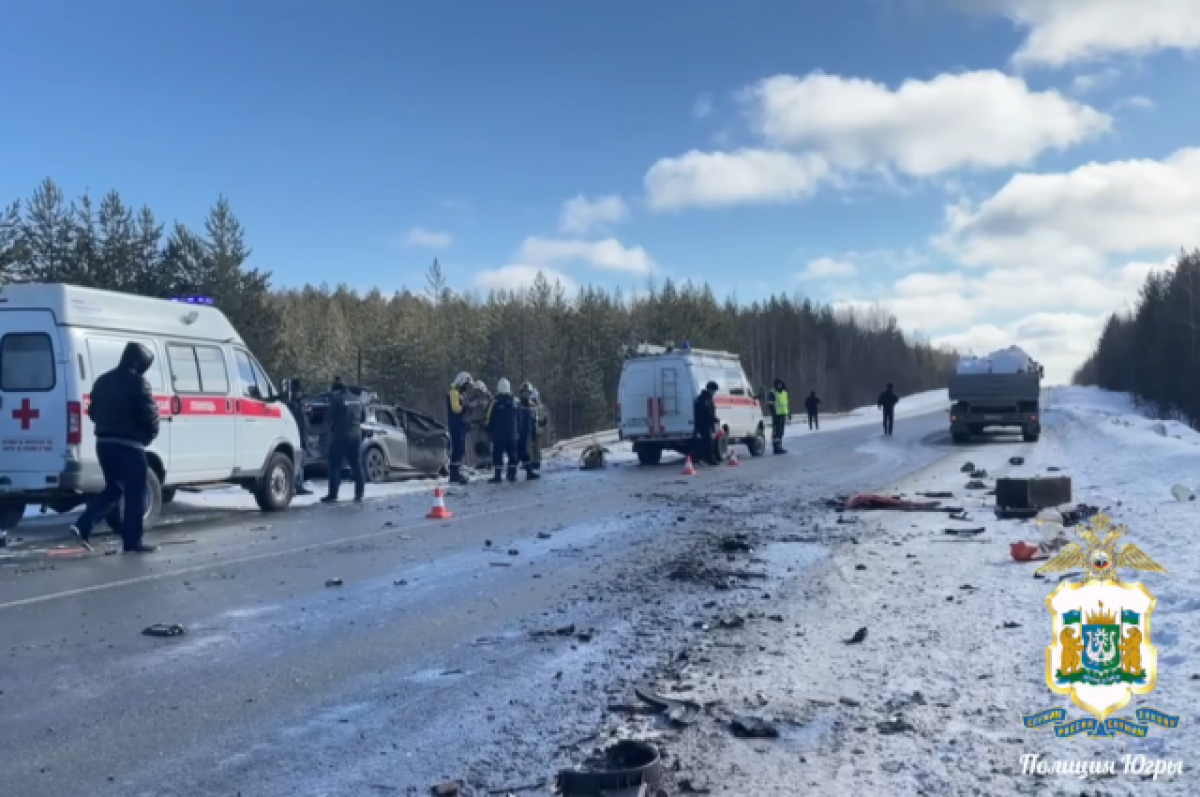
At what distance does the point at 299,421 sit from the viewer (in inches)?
715

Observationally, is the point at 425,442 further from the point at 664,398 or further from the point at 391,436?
the point at 664,398

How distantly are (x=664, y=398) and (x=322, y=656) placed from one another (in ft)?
59.3

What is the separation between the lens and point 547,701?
502 centimetres

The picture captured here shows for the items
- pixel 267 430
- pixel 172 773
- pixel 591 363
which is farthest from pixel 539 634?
pixel 591 363

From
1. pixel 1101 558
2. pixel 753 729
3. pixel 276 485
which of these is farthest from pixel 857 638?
pixel 276 485

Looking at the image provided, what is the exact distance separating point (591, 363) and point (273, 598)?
221 ft

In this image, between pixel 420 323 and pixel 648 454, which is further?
pixel 420 323

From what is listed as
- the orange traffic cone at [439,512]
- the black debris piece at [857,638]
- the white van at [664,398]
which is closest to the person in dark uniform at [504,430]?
the white van at [664,398]

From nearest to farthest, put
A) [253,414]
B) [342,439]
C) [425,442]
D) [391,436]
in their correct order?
[253,414] < [342,439] < [391,436] < [425,442]

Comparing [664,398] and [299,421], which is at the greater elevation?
[664,398]

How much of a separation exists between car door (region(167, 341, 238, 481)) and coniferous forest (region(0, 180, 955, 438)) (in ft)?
21.5

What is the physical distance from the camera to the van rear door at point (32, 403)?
1109cm

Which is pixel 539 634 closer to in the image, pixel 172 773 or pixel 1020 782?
pixel 172 773

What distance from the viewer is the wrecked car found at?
18844 mm
